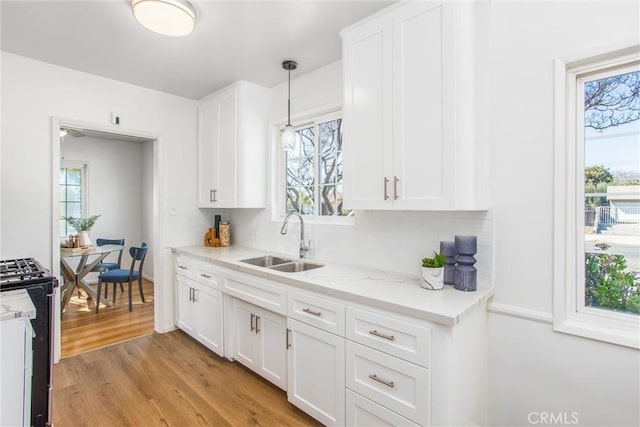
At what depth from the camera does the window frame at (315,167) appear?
8.91 ft

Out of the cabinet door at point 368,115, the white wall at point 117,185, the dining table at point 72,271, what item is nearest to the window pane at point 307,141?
the cabinet door at point 368,115

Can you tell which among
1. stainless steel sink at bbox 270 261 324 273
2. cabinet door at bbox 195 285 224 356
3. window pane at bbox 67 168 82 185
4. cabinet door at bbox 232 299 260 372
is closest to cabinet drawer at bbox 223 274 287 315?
cabinet door at bbox 232 299 260 372

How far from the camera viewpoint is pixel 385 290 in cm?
177

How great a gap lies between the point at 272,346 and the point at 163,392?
83 centimetres

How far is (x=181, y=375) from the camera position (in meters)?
2.51

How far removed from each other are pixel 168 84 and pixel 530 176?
3.13 metres

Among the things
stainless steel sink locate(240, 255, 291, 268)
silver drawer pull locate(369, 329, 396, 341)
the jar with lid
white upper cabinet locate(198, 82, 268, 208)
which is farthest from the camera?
the jar with lid

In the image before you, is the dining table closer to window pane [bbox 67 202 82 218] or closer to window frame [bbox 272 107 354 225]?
window pane [bbox 67 202 82 218]

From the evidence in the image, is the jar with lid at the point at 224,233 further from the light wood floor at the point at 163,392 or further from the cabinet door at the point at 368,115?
the cabinet door at the point at 368,115

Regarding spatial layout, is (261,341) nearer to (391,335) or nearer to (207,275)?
(207,275)

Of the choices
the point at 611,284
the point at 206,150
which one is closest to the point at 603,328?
the point at 611,284

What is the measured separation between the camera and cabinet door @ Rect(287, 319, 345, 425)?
178 cm

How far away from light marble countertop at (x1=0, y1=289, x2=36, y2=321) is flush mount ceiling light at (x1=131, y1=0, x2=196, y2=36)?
5.22 feet

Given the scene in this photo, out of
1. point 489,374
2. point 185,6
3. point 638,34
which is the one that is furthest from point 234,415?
point 638,34
